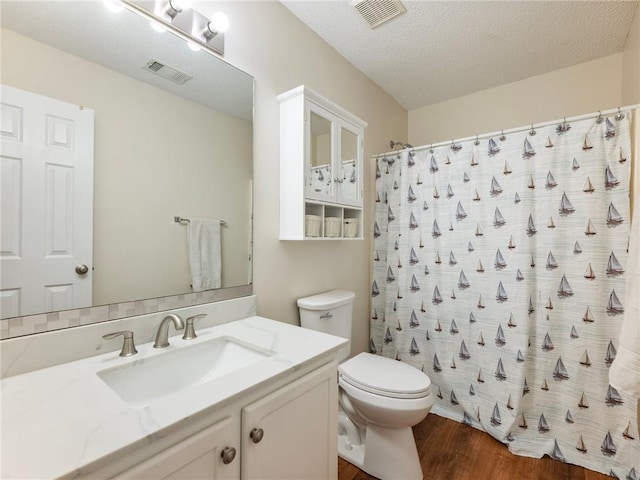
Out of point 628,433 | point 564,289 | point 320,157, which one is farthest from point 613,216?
point 320,157

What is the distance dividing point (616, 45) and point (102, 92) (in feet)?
9.22

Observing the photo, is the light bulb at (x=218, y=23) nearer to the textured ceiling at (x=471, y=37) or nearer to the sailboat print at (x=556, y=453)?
the textured ceiling at (x=471, y=37)

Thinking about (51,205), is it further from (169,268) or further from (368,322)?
(368,322)

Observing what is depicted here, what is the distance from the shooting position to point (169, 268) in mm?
1158

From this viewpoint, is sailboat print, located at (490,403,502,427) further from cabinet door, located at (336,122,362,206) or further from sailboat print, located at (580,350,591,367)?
cabinet door, located at (336,122,362,206)

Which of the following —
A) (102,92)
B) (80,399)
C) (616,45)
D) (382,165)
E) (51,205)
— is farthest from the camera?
(382,165)

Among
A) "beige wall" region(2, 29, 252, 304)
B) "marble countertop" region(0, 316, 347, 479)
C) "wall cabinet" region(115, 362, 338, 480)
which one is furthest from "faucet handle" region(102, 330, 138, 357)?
"wall cabinet" region(115, 362, 338, 480)

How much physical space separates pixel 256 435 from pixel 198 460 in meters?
0.16

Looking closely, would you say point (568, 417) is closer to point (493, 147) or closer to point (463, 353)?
point (463, 353)

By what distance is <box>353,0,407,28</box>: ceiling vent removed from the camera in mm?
1561

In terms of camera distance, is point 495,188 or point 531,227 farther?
point 495,188

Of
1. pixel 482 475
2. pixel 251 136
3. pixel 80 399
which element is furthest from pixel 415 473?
pixel 251 136

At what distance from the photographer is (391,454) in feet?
4.78

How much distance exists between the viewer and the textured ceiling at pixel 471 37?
161 cm
